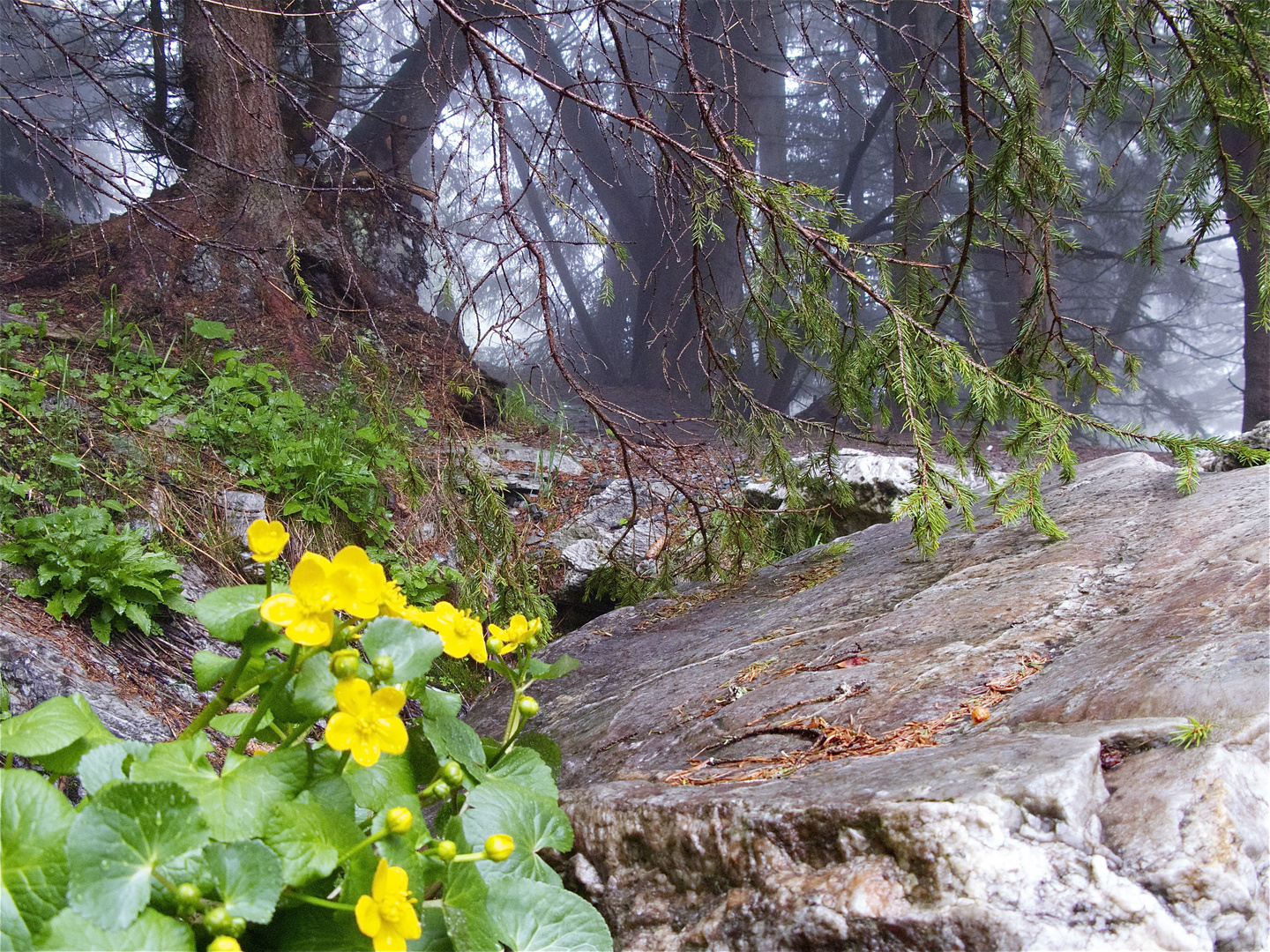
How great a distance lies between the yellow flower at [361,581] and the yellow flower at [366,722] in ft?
0.27

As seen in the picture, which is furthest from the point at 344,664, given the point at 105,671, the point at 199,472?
the point at 199,472

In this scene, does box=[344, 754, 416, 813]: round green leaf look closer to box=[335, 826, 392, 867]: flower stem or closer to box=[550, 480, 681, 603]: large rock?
box=[335, 826, 392, 867]: flower stem

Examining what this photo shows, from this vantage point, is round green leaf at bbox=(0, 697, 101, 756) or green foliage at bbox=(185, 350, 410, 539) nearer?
round green leaf at bbox=(0, 697, 101, 756)

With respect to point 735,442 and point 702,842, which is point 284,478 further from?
point 702,842

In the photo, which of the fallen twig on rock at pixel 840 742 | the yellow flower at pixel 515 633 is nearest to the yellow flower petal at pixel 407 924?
the yellow flower at pixel 515 633

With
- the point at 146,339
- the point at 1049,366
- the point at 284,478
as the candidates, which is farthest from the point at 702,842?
the point at 146,339

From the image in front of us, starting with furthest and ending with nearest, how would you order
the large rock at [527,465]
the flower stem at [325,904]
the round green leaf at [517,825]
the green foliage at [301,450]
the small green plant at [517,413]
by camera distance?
the small green plant at [517,413]
the large rock at [527,465]
the green foliage at [301,450]
the round green leaf at [517,825]
the flower stem at [325,904]

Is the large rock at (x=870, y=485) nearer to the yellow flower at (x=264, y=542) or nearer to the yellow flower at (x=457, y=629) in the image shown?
the yellow flower at (x=457, y=629)

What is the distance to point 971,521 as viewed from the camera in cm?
199

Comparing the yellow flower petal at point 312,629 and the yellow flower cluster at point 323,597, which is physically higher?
the yellow flower cluster at point 323,597

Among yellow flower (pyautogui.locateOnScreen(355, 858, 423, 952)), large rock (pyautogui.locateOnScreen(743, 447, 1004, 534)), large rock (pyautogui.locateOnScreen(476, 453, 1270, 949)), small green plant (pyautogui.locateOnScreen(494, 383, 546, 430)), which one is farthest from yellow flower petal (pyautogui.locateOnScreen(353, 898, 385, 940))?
small green plant (pyautogui.locateOnScreen(494, 383, 546, 430))

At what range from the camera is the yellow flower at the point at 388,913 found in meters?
0.76

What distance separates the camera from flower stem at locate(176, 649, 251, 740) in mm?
922

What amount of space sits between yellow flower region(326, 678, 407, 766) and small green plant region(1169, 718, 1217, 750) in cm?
99
